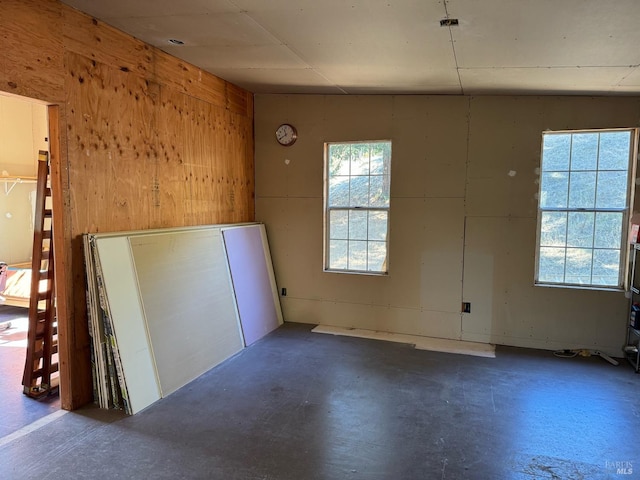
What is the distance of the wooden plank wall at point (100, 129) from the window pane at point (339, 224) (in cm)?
154

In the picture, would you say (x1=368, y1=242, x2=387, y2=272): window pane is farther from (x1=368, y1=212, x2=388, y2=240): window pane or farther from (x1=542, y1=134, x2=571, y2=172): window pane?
(x1=542, y1=134, x2=571, y2=172): window pane

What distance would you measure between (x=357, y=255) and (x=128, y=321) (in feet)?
9.08

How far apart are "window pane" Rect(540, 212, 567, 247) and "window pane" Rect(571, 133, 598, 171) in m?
0.50

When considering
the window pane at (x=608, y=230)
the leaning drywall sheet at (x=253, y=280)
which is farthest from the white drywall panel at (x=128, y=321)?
the window pane at (x=608, y=230)

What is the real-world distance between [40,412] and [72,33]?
2635 millimetres

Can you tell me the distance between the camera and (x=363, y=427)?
287 centimetres

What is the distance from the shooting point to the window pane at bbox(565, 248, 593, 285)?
14.1 ft

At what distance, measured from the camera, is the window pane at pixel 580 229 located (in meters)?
4.27

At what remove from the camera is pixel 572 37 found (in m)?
2.74

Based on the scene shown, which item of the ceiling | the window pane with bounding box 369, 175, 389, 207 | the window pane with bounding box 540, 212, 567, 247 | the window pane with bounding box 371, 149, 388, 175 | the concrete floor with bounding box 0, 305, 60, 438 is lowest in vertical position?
the concrete floor with bounding box 0, 305, 60, 438

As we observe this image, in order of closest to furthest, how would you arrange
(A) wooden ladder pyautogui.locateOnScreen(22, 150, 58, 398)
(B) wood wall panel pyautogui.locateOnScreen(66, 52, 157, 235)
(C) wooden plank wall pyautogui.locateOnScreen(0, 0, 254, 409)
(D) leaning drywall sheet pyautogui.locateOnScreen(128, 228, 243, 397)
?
(C) wooden plank wall pyautogui.locateOnScreen(0, 0, 254, 409) → (B) wood wall panel pyautogui.locateOnScreen(66, 52, 157, 235) → (A) wooden ladder pyautogui.locateOnScreen(22, 150, 58, 398) → (D) leaning drywall sheet pyautogui.locateOnScreen(128, 228, 243, 397)

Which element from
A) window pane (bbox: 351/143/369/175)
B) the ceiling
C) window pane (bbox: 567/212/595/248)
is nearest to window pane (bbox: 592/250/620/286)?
window pane (bbox: 567/212/595/248)

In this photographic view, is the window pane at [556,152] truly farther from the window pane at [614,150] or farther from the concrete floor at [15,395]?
the concrete floor at [15,395]

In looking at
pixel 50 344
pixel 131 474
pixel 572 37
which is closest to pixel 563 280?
pixel 572 37
